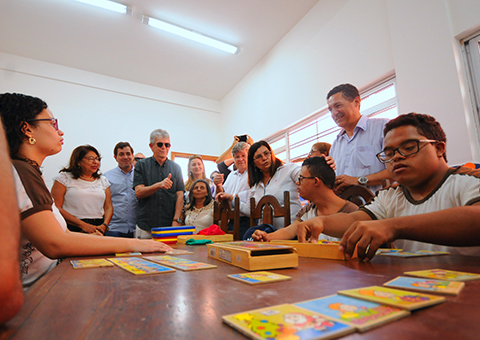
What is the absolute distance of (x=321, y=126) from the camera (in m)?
4.50

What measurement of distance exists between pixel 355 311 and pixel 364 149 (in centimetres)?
211

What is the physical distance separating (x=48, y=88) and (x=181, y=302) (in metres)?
6.75

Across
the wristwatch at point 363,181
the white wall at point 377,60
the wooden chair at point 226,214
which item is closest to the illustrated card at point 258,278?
the wristwatch at point 363,181

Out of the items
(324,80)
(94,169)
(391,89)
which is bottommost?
(94,169)

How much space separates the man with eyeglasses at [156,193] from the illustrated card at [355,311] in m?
2.68

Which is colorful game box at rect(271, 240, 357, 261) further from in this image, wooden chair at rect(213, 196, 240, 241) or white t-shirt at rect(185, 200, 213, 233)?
white t-shirt at rect(185, 200, 213, 233)

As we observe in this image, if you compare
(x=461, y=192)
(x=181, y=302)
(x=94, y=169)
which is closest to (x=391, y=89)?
(x=461, y=192)

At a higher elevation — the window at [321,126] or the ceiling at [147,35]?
the ceiling at [147,35]

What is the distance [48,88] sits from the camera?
5691mm

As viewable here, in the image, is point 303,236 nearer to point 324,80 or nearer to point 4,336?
point 4,336

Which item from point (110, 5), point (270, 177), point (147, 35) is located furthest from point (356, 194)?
point (147, 35)

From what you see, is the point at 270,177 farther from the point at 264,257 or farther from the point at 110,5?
the point at 110,5

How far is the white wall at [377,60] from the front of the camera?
2512mm

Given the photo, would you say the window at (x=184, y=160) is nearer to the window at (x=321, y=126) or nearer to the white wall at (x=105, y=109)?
the white wall at (x=105, y=109)
